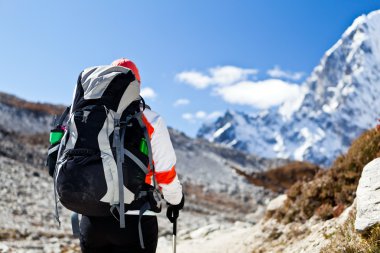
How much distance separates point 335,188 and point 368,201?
11.9 ft

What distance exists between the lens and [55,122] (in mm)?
4414

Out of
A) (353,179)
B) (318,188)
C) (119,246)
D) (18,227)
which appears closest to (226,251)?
Result: (318,188)

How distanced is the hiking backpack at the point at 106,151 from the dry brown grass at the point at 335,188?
16.4ft

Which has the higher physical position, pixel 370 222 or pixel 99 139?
pixel 99 139

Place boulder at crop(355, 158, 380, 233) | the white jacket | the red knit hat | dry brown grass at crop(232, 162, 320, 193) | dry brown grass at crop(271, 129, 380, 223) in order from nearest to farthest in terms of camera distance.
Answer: the white jacket
the red knit hat
boulder at crop(355, 158, 380, 233)
dry brown grass at crop(271, 129, 380, 223)
dry brown grass at crop(232, 162, 320, 193)

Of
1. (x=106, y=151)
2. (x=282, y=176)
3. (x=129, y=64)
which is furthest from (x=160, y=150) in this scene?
(x=282, y=176)

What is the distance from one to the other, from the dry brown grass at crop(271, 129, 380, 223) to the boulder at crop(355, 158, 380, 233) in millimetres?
2228

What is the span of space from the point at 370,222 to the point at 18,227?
12664mm

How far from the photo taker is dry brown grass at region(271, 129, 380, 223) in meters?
8.12

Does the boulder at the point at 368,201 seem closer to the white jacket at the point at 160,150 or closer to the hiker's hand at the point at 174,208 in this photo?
the hiker's hand at the point at 174,208

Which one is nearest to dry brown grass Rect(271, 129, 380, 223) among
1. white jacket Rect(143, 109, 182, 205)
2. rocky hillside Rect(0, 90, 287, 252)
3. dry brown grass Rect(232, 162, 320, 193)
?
white jacket Rect(143, 109, 182, 205)

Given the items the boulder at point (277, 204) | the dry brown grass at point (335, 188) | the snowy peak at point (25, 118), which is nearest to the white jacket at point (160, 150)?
the dry brown grass at point (335, 188)

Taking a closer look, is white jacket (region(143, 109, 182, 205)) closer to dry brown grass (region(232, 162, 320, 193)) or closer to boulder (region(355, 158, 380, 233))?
boulder (region(355, 158, 380, 233))

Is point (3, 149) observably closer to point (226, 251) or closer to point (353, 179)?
point (226, 251)
